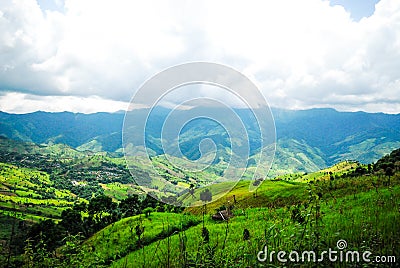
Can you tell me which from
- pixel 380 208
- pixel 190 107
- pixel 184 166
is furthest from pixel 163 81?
pixel 380 208

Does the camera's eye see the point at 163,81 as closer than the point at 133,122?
Yes

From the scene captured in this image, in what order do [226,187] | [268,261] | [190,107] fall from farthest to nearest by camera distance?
[226,187], [190,107], [268,261]

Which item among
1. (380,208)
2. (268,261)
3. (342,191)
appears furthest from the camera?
(342,191)

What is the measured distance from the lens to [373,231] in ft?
22.1

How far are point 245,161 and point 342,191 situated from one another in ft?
29.8

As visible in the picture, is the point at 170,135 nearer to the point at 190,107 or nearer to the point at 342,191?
the point at 190,107

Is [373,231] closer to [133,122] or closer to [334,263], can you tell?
[334,263]

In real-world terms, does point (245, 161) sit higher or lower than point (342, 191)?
higher

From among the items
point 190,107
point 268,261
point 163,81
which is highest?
point 163,81

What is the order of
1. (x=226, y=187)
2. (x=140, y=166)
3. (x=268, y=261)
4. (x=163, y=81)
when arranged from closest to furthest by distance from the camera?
1. (x=268, y=261)
2. (x=163, y=81)
3. (x=140, y=166)
4. (x=226, y=187)

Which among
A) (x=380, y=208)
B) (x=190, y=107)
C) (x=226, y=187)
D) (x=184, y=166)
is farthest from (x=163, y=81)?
(x=380, y=208)

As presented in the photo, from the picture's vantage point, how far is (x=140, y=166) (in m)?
13.6

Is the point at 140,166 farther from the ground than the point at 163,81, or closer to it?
closer to it

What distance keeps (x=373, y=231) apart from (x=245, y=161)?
19.8 ft
